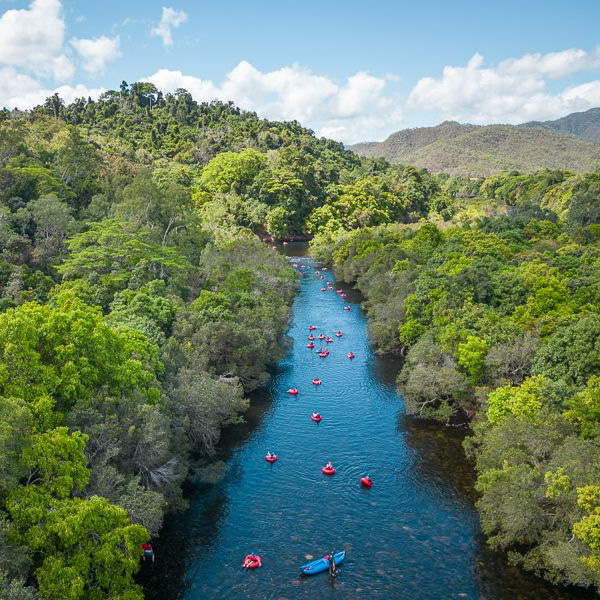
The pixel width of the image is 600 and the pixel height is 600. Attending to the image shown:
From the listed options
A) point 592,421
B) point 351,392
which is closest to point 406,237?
point 351,392

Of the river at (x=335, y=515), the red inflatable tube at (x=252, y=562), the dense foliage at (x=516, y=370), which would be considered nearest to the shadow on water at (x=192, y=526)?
the river at (x=335, y=515)

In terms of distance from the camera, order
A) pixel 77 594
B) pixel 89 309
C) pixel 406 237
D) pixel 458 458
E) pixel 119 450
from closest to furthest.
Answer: pixel 77 594
pixel 119 450
pixel 89 309
pixel 458 458
pixel 406 237

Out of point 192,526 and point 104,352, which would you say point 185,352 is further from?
point 192,526

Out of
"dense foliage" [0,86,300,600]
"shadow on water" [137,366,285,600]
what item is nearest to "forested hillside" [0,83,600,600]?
"dense foliage" [0,86,300,600]

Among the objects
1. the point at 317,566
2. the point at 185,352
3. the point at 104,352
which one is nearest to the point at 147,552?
the point at 317,566

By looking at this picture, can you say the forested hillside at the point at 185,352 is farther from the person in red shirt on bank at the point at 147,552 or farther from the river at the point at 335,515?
the person in red shirt on bank at the point at 147,552

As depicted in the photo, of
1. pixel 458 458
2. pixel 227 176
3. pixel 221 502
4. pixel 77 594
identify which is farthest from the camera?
pixel 227 176

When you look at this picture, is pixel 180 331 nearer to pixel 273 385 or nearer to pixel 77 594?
pixel 273 385
